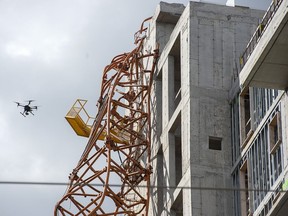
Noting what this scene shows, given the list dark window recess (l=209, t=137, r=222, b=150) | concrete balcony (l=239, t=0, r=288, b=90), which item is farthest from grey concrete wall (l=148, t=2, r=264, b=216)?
concrete balcony (l=239, t=0, r=288, b=90)

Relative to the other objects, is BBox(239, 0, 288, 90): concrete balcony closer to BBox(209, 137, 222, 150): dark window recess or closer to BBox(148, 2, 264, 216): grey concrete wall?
BBox(148, 2, 264, 216): grey concrete wall

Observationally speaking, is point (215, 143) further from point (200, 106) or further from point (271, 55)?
point (271, 55)

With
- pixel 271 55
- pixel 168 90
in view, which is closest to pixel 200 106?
pixel 168 90

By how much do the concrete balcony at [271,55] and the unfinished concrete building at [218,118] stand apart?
0.06 metres

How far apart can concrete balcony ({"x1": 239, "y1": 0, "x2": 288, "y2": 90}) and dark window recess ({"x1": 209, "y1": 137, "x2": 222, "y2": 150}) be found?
11.4 metres

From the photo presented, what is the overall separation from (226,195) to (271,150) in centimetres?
662

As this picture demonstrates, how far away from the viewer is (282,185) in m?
56.0

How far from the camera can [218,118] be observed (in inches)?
2680

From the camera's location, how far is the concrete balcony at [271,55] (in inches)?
2062

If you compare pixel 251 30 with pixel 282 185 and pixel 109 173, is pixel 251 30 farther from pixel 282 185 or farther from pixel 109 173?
pixel 282 185

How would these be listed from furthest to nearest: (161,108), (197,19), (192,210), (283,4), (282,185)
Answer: (161,108) < (197,19) < (192,210) < (282,185) < (283,4)

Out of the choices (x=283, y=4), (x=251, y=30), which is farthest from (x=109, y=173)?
(x=283, y=4)

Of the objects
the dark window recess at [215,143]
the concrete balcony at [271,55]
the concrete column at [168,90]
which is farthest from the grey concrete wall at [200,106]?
the concrete balcony at [271,55]

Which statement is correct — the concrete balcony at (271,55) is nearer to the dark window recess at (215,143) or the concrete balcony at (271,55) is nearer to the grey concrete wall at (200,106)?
the grey concrete wall at (200,106)
